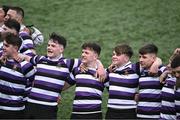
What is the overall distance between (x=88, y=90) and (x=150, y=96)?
0.90 m

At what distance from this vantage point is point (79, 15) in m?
12.8

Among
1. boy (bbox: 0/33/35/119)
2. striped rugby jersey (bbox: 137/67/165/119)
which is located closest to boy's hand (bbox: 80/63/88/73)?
boy (bbox: 0/33/35/119)

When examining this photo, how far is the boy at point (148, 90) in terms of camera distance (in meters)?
6.34

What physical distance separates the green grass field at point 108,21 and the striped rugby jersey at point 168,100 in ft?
13.9

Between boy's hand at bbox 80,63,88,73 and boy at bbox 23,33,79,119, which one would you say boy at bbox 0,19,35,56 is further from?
boy's hand at bbox 80,63,88,73

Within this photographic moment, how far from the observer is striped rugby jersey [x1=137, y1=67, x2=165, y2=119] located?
634cm

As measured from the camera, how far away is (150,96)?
20.8 feet

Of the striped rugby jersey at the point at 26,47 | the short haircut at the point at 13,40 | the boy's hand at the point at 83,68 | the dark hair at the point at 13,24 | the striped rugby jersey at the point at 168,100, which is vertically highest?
the dark hair at the point at 13,24

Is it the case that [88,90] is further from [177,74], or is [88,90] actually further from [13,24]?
[13,24]

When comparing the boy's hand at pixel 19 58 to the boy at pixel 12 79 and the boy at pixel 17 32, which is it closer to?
the boy at pixel 12 79

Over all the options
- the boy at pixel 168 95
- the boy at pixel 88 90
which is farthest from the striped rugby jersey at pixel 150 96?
the boy at pixel 88 90

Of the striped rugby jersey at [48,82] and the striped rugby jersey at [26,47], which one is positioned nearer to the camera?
the striped rugby jersey at [48,82]

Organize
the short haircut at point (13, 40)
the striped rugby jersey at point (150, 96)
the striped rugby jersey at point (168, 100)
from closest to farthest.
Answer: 1. the striped rugby jersey at point (168, 100)
2. the striped rugby jersey at point (150, 96)
3. the short haircut at point (13, 40)

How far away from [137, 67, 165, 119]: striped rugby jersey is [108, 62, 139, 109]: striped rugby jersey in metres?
0.13
